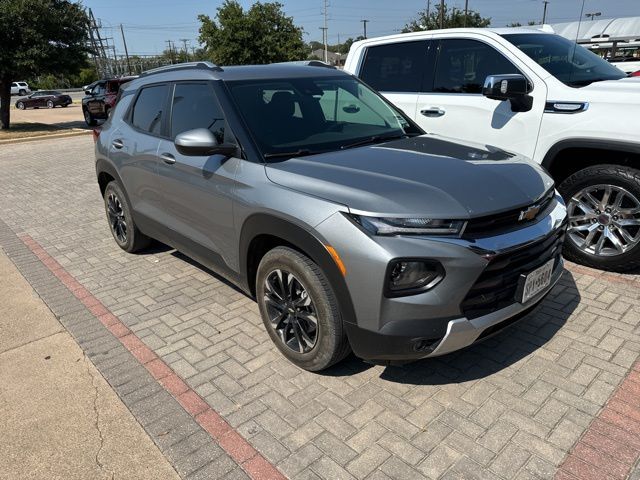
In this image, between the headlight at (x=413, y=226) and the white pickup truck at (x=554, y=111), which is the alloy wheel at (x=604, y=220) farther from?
the headlight at (x=413, y=226)

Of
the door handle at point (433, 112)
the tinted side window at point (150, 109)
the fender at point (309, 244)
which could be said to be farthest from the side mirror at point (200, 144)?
the door handle at point (433, 112)

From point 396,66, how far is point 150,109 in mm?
2800

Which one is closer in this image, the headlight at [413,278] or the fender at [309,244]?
the headlight at [413,278]

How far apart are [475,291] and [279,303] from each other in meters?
1.23

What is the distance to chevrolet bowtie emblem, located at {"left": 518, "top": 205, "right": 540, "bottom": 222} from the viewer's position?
2750 millimetres

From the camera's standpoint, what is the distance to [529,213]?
279 cm

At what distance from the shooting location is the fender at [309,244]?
2.61 m

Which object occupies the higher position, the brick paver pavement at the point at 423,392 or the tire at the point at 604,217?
the tire at the point at 604,217

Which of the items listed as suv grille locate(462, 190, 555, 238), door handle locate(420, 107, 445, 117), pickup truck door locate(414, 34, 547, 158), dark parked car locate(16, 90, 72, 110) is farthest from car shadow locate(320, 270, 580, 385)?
dark parked car locate(16, 90, 72, 110)

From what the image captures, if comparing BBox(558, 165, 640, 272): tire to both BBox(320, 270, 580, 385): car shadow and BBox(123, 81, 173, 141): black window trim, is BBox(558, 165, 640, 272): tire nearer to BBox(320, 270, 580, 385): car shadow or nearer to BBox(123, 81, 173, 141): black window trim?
BBox(320, 270, 580, 385): car shadow

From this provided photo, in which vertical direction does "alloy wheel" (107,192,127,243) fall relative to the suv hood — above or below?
below

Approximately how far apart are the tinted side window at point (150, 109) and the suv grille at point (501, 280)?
3009 millimetres

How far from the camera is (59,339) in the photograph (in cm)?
376

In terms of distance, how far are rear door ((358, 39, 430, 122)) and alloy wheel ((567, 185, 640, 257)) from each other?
199 centimetres
